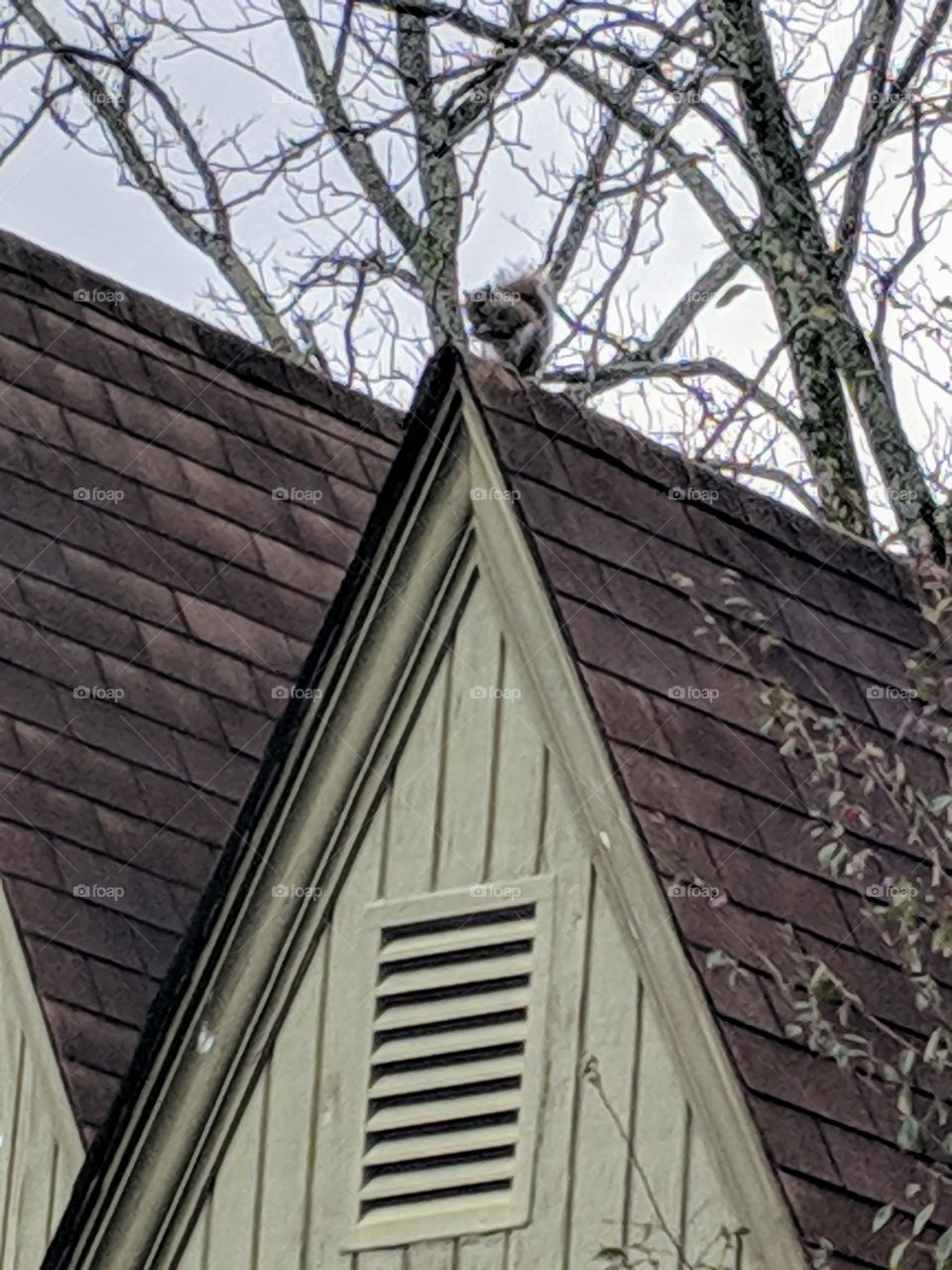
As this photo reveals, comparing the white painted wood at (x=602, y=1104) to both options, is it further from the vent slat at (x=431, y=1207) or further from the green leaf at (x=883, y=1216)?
the green leaf at (x=883, y=1216)

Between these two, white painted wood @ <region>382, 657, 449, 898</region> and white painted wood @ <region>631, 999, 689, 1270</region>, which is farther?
white painted wood @ <region>382, 657, 449, 898</region>

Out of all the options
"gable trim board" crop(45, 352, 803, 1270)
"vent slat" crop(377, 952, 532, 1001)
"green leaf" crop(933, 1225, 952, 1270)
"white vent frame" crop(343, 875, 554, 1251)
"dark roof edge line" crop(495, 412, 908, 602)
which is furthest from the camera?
"dark roof edge line" crop(495, 412, 908, 602)

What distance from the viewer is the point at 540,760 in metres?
8.15

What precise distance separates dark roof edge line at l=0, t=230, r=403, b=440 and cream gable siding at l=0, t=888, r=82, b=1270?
2.71m

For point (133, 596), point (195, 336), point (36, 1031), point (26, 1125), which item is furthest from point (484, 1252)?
point (195, 336)

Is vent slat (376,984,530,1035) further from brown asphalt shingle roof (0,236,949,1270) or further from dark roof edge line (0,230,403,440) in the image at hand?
dark roof edge line (0,230,403,440)

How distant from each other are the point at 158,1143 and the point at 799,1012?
1.81m

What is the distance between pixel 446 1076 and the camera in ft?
26.6

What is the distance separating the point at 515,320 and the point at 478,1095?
8.66 feet

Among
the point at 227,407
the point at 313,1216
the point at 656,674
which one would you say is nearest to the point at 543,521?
the point at 656,674

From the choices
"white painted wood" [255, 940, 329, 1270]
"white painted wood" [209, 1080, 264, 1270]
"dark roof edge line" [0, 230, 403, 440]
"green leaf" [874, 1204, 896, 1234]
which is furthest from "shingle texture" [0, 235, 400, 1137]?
"green leaf" [874, 1204, 896, 1234]

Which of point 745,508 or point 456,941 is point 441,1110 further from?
point 745,508

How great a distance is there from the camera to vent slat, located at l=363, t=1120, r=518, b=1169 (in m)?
7.88

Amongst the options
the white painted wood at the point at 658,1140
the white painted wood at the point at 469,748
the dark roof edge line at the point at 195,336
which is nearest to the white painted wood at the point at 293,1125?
the white painted wood at the point at 469,748
